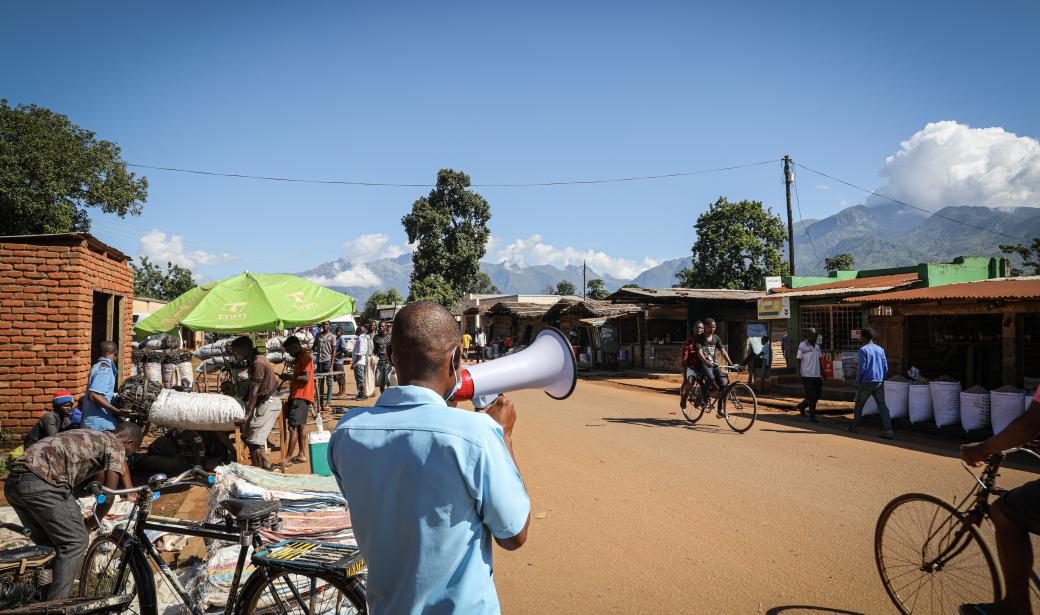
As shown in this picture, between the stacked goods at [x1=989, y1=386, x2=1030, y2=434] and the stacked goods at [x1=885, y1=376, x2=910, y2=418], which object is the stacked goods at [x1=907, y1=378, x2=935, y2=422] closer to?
the stacked goods at [x1=885, y1=376, x2=910, y2=418]

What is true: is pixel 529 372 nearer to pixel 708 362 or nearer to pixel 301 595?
pixel 301 595

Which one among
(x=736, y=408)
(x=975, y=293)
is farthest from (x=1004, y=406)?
(x=736, y=408)

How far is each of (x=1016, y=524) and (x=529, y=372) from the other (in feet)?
8.38

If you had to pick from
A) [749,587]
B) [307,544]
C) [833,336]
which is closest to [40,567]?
[307,544]

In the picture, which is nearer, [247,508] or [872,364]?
[247,508]

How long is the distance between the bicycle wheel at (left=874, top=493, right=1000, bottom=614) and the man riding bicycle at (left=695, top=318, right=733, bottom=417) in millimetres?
6349

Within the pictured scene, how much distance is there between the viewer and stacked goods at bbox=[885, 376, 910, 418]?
10719 millimetres

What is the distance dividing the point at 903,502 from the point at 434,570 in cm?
337

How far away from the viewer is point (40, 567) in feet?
12.9

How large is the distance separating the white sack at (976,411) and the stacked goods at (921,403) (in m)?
0.75

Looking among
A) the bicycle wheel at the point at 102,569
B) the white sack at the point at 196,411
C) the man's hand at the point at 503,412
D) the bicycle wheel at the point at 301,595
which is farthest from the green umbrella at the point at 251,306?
the man's hand at the point at 503,412

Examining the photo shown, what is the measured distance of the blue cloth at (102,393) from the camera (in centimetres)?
641

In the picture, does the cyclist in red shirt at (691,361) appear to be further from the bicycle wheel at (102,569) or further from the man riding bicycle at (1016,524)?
the bicycle wheel at (102,569)

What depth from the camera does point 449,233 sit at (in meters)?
46.0
